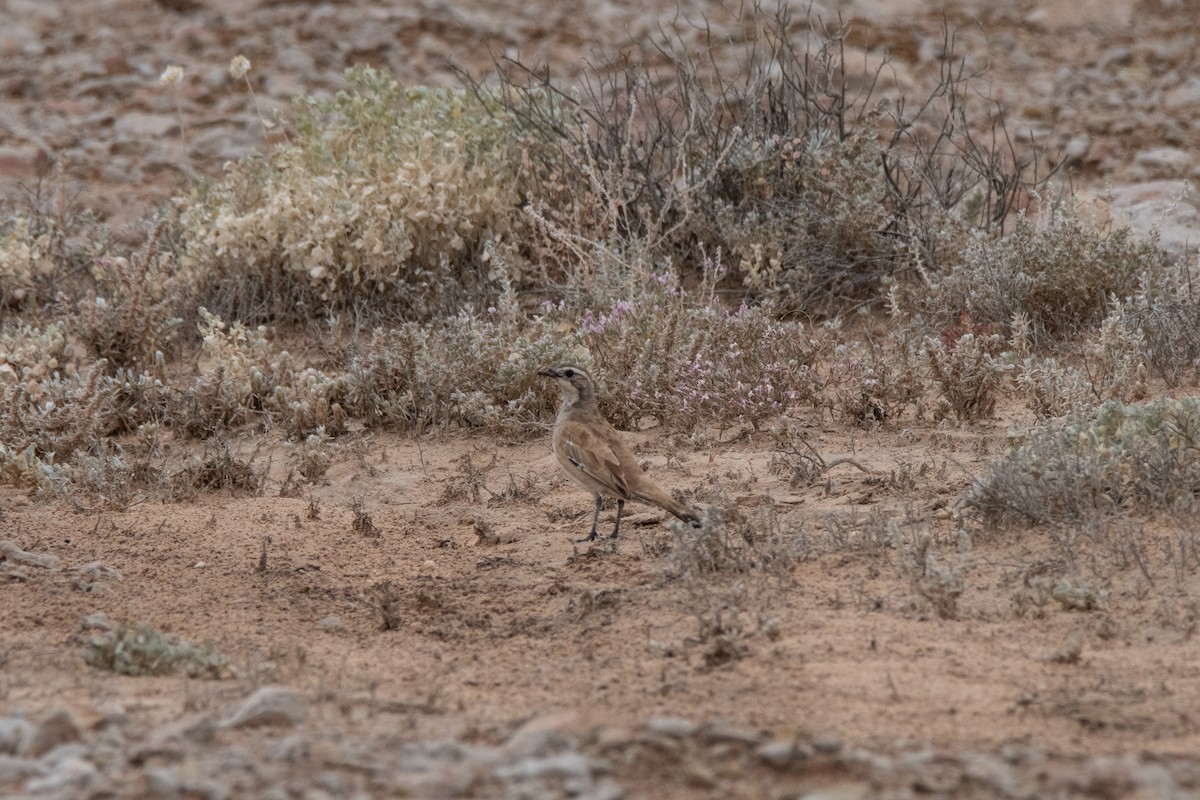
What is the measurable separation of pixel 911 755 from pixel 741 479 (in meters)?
3.07

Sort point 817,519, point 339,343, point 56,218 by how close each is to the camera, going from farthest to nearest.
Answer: point 56,218, point 339,343, point 817,519

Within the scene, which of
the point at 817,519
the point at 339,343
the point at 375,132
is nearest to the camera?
the point at 817,519

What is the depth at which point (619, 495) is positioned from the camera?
18.5ft

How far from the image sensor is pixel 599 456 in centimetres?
566

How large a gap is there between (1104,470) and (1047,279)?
274 cm

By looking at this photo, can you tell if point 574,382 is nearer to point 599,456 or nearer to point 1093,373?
point 599,456

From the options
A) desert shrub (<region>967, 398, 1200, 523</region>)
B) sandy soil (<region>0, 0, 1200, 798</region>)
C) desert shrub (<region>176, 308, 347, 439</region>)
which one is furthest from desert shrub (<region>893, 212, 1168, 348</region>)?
desert shrub (<region>176, 308, 347, 439</region>)

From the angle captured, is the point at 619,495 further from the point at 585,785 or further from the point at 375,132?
the point at 375,132

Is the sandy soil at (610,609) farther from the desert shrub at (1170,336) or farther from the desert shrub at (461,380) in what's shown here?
the desert shrub at (1170,336)

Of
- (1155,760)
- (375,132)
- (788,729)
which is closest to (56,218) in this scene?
(375,132)

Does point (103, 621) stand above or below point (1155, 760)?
below

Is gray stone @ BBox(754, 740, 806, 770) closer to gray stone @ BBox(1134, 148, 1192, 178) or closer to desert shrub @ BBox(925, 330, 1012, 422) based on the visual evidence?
desert shrub @ BBox(925, 330, 1012, 422)

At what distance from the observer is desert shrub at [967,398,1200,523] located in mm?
5078

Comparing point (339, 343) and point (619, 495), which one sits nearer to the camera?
point (619, 495)
